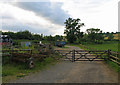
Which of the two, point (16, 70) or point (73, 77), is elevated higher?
point (16, 70)

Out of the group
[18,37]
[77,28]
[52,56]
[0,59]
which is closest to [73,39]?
[77,28]

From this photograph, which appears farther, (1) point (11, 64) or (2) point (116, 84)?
(1) point (11, 64)

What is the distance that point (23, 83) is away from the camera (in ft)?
19.9

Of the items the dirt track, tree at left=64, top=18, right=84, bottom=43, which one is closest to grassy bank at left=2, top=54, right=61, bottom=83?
the dirt track

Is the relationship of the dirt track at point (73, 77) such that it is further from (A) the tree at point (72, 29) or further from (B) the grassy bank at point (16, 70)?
(A) the tree at point (72, 29)

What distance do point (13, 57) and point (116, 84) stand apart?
28.3 feet

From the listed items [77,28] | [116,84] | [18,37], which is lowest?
[116,84]

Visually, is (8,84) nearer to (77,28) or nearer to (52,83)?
(52,83)

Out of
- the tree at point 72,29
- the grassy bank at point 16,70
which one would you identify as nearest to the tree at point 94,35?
the tree at point 72,29

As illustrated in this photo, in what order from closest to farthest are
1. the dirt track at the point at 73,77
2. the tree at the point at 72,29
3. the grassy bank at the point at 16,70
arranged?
the dirt track at the point at 73,77
the grassy bank at the point at 16,70
the tree at the point at 72,29

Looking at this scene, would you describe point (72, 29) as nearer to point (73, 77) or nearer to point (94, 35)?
point (94, 35)

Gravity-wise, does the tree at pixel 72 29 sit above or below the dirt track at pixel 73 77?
above

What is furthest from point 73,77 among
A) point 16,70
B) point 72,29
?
point 72,29

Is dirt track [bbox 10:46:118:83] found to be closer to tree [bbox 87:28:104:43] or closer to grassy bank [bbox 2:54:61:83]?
grassy bank [bbox 2:54:61:83]
